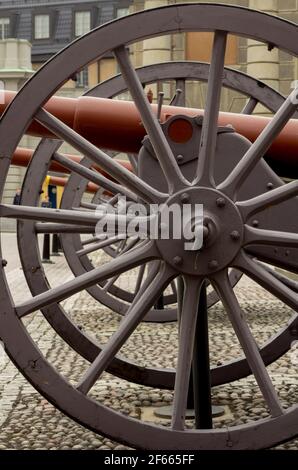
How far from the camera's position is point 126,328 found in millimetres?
4035

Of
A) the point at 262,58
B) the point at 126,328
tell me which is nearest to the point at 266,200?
the point at 126,328

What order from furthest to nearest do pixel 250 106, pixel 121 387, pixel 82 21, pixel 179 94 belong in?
pixel 82 21 < pixel 179 94 < pixel 250 106 < pixel 121 387

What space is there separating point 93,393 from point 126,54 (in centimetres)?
241

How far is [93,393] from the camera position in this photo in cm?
589

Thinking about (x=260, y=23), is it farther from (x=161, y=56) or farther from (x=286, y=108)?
(x=161, y=56)

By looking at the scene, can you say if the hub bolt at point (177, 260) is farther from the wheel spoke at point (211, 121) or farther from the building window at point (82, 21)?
the building window at point (82, 21)

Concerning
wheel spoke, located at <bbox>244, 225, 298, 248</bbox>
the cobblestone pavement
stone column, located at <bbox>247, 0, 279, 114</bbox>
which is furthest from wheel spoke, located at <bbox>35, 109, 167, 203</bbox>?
stone column, located at <bbox>247, 0, 279, 114</bbox>

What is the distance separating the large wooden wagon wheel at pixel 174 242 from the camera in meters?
3.90

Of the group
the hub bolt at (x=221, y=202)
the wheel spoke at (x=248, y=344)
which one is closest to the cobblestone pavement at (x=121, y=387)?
the wheel spoke at (x=248, y=344)

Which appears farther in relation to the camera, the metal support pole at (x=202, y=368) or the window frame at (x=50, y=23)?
the window frame at (x=50, y=23)

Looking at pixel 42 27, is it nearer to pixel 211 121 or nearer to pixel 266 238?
pixel 211 121

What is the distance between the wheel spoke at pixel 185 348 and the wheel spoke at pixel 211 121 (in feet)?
A: 1.34

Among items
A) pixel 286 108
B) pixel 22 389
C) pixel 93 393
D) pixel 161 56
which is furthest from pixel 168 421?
pixel 161 56

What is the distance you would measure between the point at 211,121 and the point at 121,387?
2.42 metres
